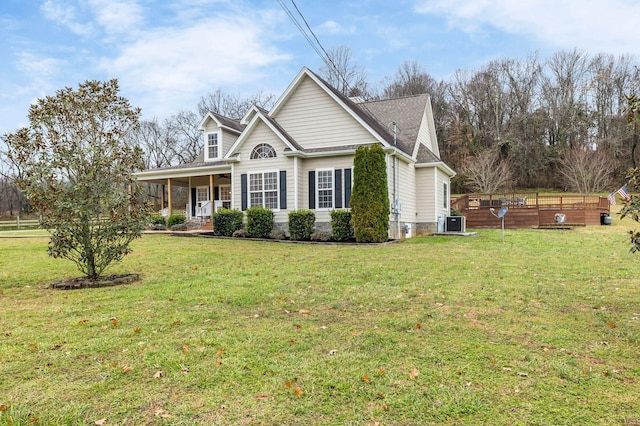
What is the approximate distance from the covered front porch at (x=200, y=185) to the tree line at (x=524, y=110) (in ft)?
62.2

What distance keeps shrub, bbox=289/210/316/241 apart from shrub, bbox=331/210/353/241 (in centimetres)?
90

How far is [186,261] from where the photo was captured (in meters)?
9.78

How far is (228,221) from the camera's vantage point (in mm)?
16016

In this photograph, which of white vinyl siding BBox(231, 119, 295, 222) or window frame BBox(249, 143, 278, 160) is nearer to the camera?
white vinyl siding BBox(231, 119, 295, 222)

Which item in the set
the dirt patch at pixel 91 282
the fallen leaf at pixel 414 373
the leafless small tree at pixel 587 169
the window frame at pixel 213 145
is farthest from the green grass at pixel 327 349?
the leafless small tree at pixel 587 169

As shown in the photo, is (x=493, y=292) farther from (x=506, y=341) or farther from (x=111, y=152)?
(x=111, y=152)

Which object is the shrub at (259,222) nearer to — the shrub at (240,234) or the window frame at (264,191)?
the shrub at (240,234)

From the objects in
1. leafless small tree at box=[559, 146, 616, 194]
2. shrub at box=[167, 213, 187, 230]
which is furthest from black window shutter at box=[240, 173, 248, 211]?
leafless small tree at box=[559, 146, 616, 194]

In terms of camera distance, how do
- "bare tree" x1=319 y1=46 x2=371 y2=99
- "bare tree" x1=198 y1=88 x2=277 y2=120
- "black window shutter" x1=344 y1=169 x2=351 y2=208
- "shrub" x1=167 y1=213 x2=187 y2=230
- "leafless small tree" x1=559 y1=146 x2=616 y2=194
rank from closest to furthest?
"black window shutter" x1=344 y1=169 x2=351 y2=208
"shrub" x1=167 y1=213 x2=187 y2=230
"leafless small tree" x1=559 y1=146 x2=616 y2=194
"bare tree" x1=319 y1=46 x2=371 y2=99
"bare tree" x1=198 y1=88 x2=277 y2=120

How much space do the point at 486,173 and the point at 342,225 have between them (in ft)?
82.3

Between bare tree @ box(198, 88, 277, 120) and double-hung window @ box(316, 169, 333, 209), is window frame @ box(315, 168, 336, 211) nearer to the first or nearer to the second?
double-hung window @ box(316, 169, 333, 209)

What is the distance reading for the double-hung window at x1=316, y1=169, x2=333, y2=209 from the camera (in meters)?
15.5

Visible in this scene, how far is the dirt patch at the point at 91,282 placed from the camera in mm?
6836

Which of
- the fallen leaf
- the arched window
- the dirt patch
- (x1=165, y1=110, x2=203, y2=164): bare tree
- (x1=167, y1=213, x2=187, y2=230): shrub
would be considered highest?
(x1=165, y1=110, x2=203, y2=164): bare tree
